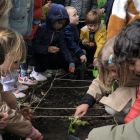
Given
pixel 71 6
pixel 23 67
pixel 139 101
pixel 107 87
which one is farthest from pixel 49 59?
pixel 139 101

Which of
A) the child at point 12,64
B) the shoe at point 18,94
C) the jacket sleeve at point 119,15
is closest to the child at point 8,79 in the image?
the shoe at point 18,94

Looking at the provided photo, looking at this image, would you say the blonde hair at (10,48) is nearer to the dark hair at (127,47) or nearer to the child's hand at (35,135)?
the child's hand at (35,135)

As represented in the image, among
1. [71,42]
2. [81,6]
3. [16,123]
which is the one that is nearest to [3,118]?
[16,123]

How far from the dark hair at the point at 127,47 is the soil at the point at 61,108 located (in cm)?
95

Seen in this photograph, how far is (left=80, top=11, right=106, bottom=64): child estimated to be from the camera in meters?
5.50

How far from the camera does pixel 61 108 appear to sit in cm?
398

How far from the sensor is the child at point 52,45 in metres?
4.91

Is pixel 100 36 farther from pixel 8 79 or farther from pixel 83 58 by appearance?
pixel 8 79

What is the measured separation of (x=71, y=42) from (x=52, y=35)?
1.11 feet

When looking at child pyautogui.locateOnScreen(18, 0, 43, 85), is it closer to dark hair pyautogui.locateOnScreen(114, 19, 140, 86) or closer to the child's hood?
the child's hood

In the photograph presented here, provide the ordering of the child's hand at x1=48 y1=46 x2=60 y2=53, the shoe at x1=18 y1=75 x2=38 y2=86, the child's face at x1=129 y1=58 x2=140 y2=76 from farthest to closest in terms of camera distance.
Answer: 1. the child's hand at x1=48 y1=46 x2=60 y2=53
2. the shoe at x1=18 y1=75 x2=38 y2=86
3. the child's face at x1=129 y1=58 x2=140 y2=76

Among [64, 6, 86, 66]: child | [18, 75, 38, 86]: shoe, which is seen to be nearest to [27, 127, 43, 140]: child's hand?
[18, 75, 38, 86]: shoe

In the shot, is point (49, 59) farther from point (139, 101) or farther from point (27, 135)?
point (139, 101)

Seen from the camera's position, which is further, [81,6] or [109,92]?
[81,6]
